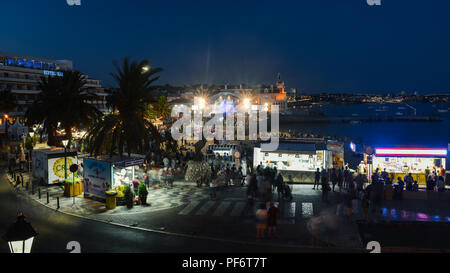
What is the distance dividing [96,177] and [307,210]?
11220 mm

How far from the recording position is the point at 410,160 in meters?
22.0

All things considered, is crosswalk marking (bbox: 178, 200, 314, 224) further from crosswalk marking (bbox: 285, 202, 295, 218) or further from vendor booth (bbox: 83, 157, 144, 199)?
vendor booth (bbox: 83, 157, 144, 199)

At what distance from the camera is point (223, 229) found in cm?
1337

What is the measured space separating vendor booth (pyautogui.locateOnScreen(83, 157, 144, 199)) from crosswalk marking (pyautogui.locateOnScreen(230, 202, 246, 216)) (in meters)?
5.90

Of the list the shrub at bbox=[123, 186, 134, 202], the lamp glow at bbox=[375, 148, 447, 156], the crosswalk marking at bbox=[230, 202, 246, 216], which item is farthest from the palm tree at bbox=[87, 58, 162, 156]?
the lamp glow at bbox=[375, 148, 447, 156]

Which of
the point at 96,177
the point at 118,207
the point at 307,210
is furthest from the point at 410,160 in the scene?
the point at 96,177

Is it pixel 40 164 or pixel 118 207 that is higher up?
pixel 40 164

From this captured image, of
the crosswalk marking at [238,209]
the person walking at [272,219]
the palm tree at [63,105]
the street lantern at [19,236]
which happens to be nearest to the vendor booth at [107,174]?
the crosswalk marking at [238,209]

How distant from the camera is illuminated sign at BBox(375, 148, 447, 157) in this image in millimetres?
21406

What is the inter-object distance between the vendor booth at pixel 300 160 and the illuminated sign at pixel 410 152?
3381 millimetres

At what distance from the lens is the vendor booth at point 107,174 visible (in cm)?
1759

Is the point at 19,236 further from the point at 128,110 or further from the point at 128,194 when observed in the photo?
the point at 128,110

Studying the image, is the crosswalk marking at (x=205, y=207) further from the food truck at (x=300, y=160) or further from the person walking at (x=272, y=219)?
the food truck at (x=300, y=160)
